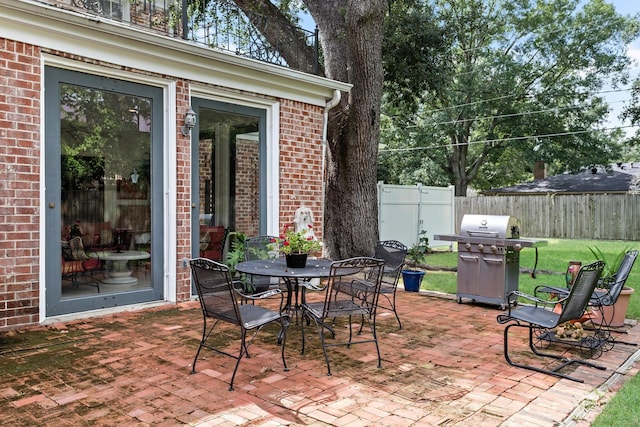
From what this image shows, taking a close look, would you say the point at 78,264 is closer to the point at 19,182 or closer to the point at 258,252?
the point at 19,182

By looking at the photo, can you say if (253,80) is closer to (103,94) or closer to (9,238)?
(103,94)

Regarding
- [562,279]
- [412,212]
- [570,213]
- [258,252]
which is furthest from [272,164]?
[570,213]

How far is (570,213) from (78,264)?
17536 millimetres

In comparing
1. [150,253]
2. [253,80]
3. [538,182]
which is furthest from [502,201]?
[150,253]

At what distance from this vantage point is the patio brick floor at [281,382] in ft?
9.45

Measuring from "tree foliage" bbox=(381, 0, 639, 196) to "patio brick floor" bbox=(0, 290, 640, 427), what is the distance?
18.6 metres

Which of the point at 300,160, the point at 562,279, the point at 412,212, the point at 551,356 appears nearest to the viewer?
the point at 551,356

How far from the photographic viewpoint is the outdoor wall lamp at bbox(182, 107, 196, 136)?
19.1 ft

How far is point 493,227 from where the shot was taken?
19.5 ft

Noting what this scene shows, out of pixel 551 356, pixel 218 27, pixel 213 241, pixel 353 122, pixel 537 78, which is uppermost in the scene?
pixel 537 78

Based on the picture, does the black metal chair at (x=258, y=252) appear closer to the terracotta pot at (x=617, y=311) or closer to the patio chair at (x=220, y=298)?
the patio chair at (x=220, y=298)

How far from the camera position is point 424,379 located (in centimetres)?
353

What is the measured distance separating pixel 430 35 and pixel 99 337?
9.37 m

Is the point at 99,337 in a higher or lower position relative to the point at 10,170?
lower
